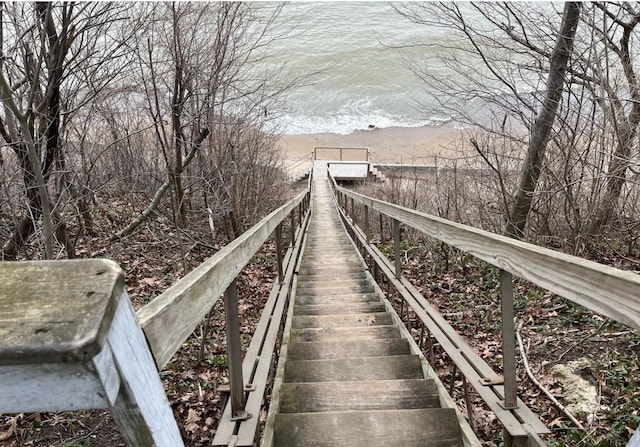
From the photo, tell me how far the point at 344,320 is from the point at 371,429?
6.79 feet

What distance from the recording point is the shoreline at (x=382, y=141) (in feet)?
89.1

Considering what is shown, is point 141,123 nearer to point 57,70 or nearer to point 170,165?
point 170,165

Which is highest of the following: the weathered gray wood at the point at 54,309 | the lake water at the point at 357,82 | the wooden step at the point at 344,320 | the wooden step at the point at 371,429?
the lake water at the point at 357,82

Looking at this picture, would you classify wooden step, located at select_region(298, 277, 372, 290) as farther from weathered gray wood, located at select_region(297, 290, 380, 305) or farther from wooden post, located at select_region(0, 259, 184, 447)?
wooden post, located at select_region(0, 259, 184, 447)

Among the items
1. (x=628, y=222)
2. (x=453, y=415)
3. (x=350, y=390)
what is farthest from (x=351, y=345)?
(x=628, y=222)

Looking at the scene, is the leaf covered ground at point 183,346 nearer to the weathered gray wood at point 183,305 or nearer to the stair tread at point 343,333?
the stair tread at point 343,333

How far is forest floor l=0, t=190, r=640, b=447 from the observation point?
3.45 meters

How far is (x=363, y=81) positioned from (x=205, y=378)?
39078 millimetres

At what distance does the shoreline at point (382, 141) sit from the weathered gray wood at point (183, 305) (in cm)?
2486

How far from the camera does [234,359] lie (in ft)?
6.29

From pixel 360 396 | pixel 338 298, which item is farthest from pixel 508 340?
pixel 338 298

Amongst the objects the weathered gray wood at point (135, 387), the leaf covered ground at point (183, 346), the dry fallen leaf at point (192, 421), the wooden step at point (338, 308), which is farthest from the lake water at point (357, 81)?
the weathered gray wood at point (135, 387)

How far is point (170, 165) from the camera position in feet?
23.4

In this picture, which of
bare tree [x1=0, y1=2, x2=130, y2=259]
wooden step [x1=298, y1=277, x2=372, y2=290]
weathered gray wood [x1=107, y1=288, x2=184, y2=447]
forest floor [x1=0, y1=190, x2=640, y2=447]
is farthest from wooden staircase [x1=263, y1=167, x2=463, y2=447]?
bare tree [x1=0, y1=2, x2=130, y2=259]
